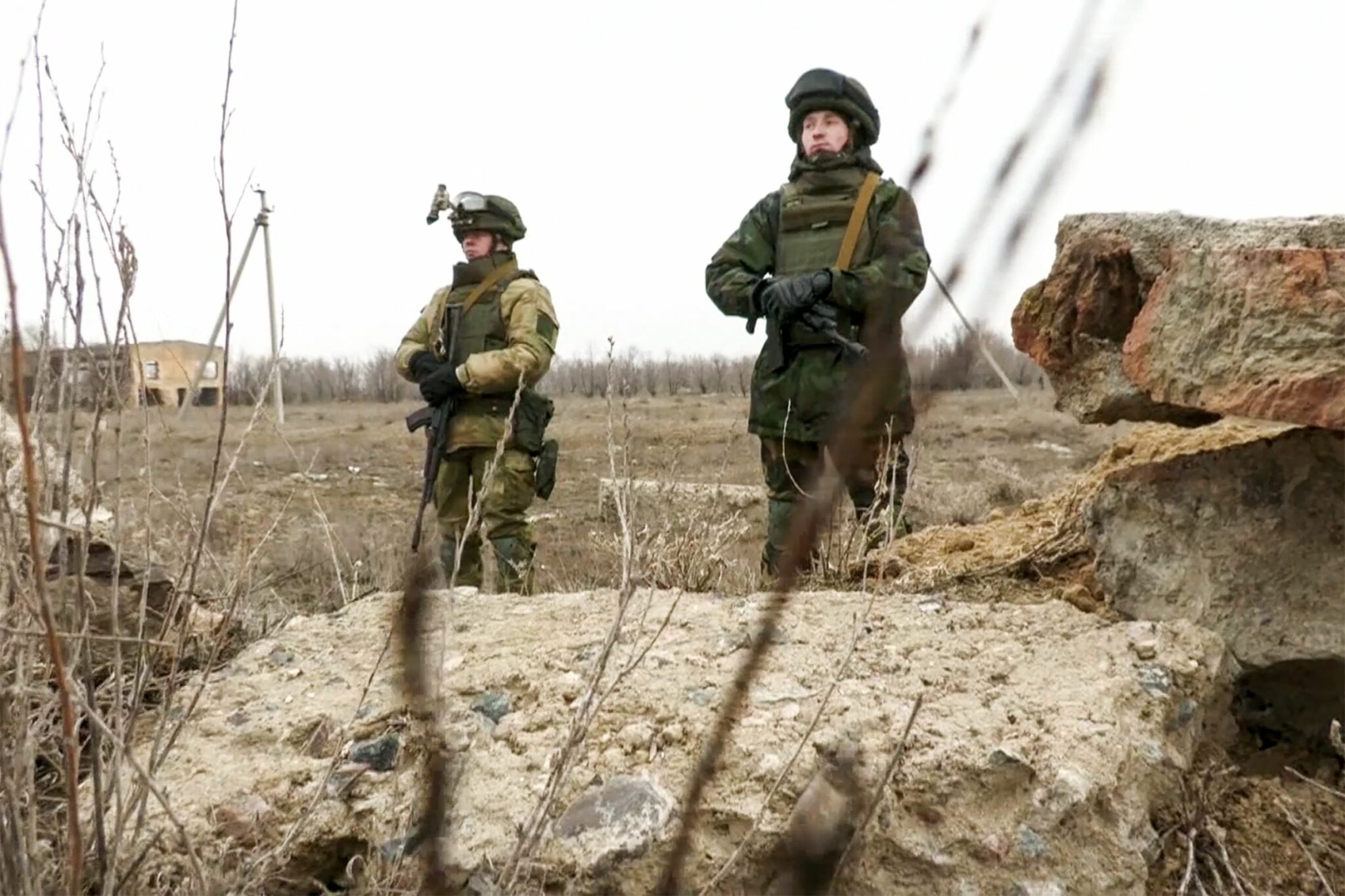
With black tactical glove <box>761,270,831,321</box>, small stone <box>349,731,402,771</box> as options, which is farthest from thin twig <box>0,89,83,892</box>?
black tactical glove <box>761,270,831,321</box>

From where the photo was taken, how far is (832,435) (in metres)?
0.35

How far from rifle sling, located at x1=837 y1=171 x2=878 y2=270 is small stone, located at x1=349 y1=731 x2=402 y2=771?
190cm

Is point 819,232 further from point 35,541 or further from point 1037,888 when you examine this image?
point 35,541

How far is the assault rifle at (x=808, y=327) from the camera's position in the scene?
3187 millimetres

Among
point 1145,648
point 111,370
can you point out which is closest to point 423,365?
point 1145,648

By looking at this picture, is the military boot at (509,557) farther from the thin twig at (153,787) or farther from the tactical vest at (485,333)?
the thin twig at (153,787)

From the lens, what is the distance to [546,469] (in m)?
4.17

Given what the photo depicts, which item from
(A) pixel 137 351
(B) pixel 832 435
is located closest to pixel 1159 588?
(A) pixel 137 351

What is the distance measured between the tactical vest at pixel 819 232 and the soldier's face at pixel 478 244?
118cm

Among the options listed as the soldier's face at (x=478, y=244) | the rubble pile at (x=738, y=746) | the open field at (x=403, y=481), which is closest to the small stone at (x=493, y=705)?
the rubble pile at (x=738, y=746)

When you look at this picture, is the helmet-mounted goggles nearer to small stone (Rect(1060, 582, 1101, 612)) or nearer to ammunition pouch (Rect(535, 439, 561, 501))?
ammunition pouch (Rect(535, 439, 561, 501))

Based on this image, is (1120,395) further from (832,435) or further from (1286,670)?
(832,435)

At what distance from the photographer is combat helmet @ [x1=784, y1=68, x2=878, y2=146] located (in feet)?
10.7

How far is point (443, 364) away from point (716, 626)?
2.08 meters
